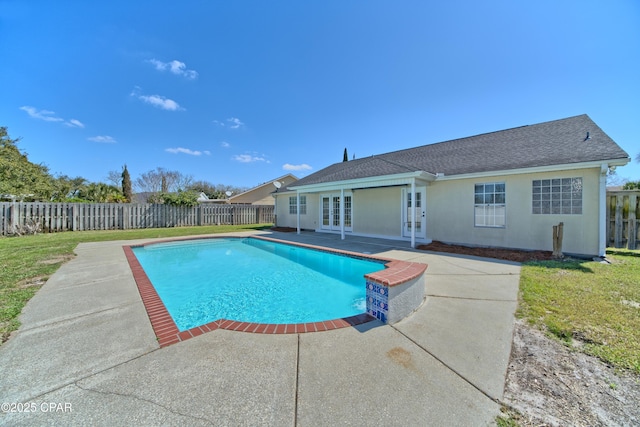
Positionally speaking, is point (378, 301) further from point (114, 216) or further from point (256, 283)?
point (114, 216)

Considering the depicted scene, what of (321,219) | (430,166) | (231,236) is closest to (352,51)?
(430,166)

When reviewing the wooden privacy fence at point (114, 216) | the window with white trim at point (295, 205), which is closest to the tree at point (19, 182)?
the wooden privacy fence at point (114, 216)

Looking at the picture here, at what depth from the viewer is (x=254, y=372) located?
243cm

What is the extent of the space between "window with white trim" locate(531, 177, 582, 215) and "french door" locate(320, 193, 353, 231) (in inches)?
318

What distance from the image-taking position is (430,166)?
11500mm

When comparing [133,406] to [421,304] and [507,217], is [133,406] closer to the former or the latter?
[421,304]

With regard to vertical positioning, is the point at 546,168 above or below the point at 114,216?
above

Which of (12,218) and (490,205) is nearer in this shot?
(490,205)

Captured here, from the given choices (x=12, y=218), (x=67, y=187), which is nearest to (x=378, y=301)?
(x=12, y=218)

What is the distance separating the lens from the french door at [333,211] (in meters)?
14.4

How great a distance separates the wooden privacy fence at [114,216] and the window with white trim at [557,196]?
66.7 ft

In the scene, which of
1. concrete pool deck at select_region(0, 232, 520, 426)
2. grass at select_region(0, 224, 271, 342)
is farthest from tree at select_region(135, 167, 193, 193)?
concrete pool deck at select_region(0, 232, 520, 426)

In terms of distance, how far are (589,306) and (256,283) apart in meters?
6.85

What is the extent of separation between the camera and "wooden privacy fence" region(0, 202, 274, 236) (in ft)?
45.1
